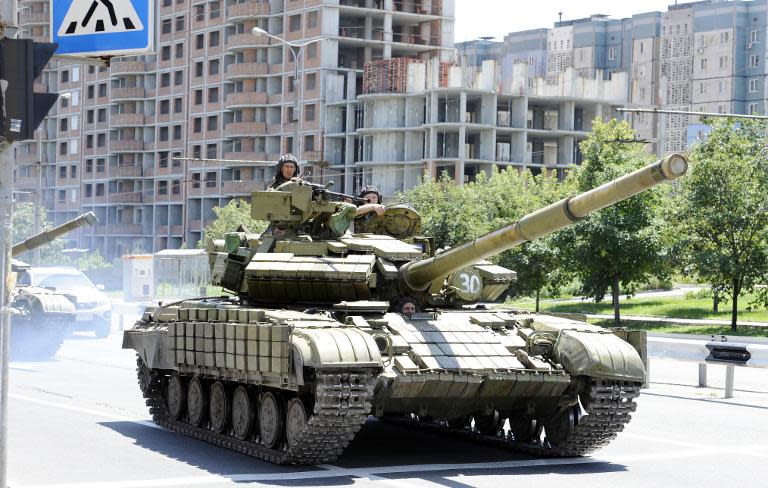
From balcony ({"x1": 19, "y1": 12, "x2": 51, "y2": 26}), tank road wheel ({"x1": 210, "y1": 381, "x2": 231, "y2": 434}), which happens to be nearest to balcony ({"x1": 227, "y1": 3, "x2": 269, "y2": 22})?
balcony ({"x1": 19, "y1": 12, "x2": 51, "y2": 26})

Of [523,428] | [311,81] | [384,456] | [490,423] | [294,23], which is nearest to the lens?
[384,456]

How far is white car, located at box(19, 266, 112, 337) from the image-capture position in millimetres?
37969

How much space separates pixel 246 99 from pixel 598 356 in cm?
8235

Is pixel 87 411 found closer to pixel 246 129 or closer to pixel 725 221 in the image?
pixel 725 221

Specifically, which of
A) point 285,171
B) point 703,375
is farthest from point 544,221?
Result: point 703,375

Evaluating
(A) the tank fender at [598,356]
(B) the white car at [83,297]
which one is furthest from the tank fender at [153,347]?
(B) the white car at [83,297]

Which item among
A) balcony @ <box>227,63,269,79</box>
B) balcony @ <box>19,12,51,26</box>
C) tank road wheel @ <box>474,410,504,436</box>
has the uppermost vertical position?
balcony @ <box>19,12,51,26</box>

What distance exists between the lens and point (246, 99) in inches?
3762

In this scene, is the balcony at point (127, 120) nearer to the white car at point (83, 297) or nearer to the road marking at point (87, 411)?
the white car at point (83, 297)

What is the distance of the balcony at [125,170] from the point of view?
108375mm

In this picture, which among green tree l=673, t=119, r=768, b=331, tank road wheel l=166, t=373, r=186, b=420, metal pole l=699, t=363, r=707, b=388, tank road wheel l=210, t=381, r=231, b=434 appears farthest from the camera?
green tree l=673, t=119, r=768, b=331

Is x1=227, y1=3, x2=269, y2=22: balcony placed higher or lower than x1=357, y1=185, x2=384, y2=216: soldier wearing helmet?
higher

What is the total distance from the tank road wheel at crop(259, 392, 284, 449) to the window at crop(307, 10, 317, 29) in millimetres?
77674

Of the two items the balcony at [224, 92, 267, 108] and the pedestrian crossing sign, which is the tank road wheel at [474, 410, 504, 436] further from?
the balcony at [224, 92, 267, 108]
